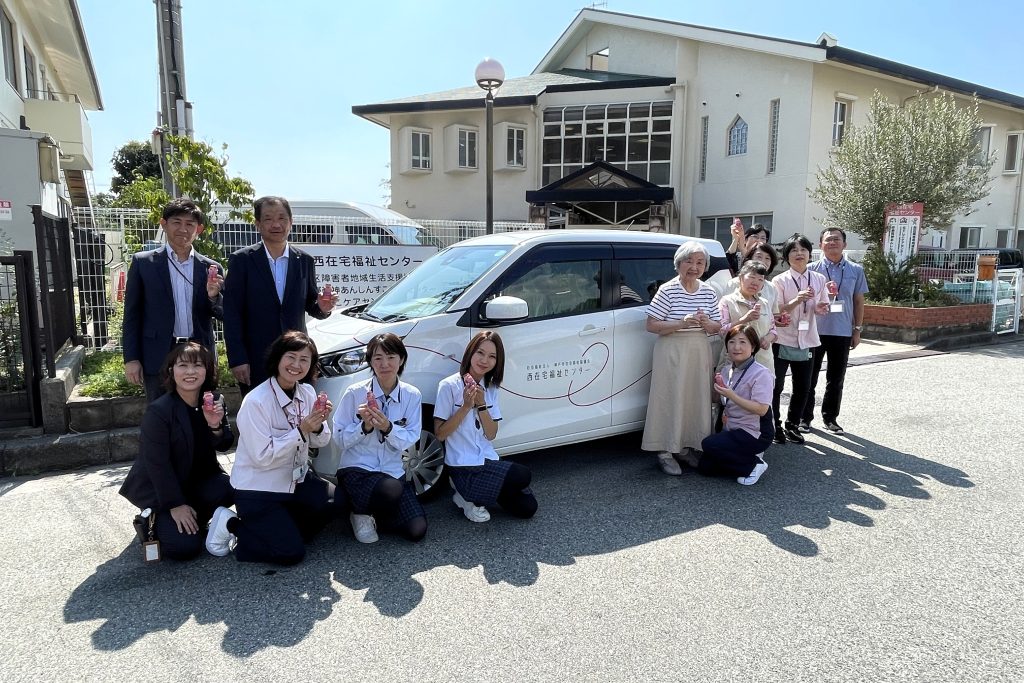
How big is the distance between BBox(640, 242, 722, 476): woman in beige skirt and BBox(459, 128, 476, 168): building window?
59.8ft

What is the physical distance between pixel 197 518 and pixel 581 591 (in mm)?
2109

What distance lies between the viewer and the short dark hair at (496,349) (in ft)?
13.0

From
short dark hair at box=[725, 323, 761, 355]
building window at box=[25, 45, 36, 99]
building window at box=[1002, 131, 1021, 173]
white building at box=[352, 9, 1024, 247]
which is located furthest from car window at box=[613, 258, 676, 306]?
building window at box=[1002, 131, 1021, 173]

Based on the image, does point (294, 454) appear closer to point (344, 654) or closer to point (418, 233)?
point (344, 654)

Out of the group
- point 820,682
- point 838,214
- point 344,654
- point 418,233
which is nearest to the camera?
point 820,682

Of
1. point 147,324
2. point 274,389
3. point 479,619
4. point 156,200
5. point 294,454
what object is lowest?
point 479,619

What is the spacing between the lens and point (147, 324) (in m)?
4.13

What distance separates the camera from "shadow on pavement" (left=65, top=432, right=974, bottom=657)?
303cm

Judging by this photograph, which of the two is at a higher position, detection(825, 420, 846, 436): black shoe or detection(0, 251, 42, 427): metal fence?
detection(0, 251, 42, 427): metal fence

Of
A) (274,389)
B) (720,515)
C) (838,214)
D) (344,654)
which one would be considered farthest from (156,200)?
(838,214)

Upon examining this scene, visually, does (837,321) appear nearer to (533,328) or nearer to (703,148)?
(533,328)

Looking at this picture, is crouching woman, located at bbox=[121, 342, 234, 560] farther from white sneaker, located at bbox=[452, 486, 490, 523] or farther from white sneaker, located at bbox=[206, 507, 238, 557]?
white sneaker, located at bbox=[452, 486, 490, 523]

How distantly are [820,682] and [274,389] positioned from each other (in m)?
2.85

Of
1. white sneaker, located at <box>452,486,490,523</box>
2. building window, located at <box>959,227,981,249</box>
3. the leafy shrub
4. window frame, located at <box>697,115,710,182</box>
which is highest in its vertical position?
window frame, located at <box>697,115,710,182</box>
